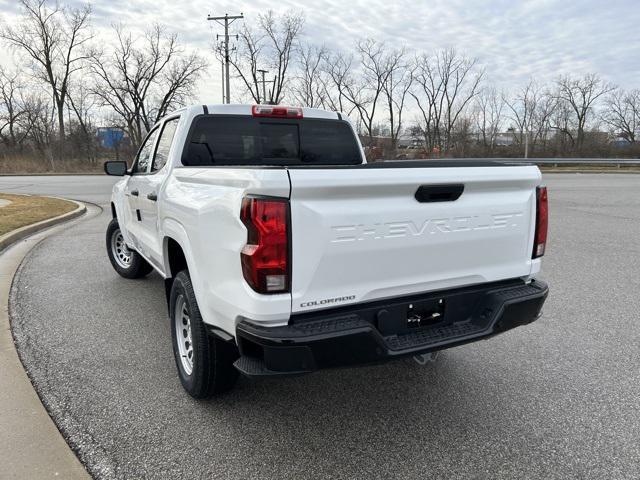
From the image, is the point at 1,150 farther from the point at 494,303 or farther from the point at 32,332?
the point at 494,303

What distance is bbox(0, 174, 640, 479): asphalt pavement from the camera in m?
2.54

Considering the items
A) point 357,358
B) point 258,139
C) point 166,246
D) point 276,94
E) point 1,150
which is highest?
point 276,94

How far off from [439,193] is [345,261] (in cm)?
68

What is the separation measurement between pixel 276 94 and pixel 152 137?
1920 inches

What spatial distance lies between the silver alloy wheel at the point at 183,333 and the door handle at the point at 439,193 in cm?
177

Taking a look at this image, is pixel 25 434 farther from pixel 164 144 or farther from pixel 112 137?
pixel 112 137

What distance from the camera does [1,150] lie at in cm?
5141

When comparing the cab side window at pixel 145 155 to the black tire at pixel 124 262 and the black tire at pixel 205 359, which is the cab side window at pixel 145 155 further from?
the black tire at pixel 205 359

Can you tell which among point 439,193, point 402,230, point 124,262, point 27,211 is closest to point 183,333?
point 402,230

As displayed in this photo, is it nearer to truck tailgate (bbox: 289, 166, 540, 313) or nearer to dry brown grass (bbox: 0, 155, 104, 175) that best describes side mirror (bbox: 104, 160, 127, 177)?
truck tailgate (bbox: 289, 166, 540, 313)

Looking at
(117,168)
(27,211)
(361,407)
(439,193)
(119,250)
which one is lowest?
(361,407)

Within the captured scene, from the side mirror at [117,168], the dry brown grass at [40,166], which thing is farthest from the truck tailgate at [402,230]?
the dry brown grass at [40,166]

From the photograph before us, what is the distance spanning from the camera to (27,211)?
11.6m

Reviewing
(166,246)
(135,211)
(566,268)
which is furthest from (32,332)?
(566,268)
